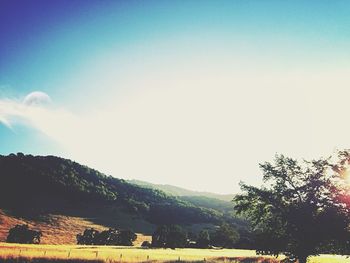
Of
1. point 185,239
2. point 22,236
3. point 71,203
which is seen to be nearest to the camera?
point 22,236

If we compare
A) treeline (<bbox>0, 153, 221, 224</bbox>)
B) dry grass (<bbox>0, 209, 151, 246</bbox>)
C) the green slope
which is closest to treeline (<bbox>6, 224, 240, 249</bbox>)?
dry grass (<bbox>0, 209, 151, 246</bbox>)

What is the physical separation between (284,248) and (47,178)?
450 feet

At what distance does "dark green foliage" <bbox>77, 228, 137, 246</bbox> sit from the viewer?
90750 millimetres

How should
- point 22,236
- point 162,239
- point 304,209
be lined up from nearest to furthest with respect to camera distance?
point 304,209
point 22,236
point 162,239

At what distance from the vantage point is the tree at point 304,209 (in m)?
36.2

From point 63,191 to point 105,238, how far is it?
Answer: 69.1 meters

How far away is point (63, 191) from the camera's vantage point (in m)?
154

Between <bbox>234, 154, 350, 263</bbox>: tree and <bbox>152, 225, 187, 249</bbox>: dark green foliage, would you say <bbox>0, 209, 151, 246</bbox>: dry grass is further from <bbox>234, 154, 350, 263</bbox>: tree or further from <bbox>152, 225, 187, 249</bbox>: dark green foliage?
<bbox>234, 154, 350, 263</bbox>: tree

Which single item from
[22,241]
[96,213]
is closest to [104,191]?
[96,213]

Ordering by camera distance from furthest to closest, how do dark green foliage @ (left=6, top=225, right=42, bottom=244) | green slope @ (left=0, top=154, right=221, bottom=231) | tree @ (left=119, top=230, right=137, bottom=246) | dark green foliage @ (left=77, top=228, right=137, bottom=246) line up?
green slope @ (left=0, top=154, right=221, bottom=231)
tree @ (left=119, top=230, right=137, bottom=246)
dark green foliage @ (left=77, top=228, right=137, bottom=246)
dark green foliage @ (left=6, top=225, right=42, bottom=244)

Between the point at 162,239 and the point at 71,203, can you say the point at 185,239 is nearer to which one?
the point at 162,239

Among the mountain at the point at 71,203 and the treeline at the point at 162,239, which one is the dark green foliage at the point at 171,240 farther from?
the mountain at the point at 71,203

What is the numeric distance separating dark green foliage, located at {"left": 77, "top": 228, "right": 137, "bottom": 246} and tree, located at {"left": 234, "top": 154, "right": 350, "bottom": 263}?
197 feet

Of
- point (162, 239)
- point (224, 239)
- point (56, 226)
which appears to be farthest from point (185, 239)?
point (56, 226)
